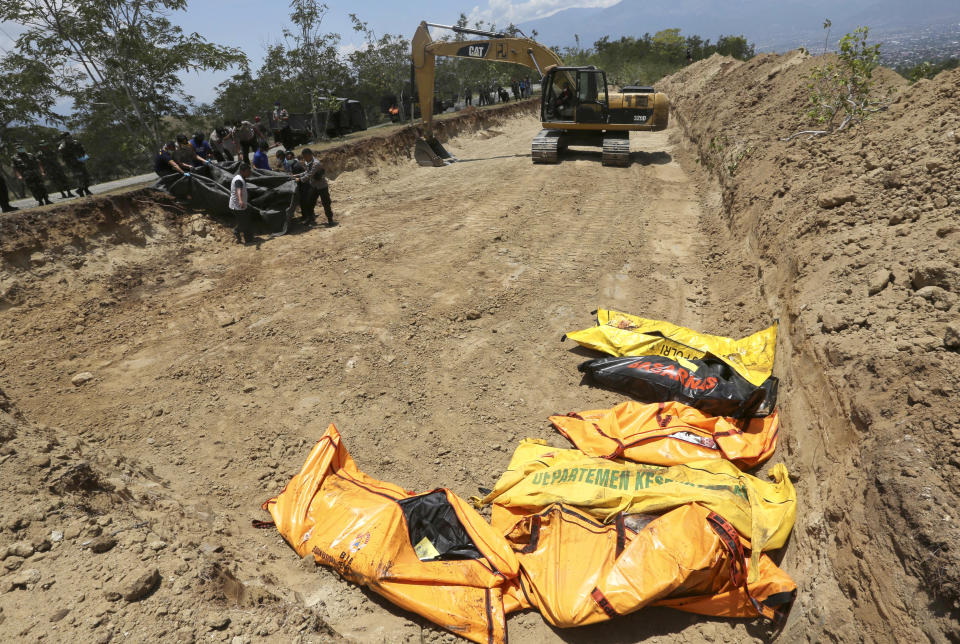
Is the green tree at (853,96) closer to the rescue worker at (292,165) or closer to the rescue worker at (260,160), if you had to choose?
the rescue worker at (292,165)

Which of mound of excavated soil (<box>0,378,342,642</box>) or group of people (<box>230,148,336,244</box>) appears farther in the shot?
group of people (<box>230,148,336,244</box>)

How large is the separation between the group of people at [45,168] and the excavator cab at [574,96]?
32.0 ft

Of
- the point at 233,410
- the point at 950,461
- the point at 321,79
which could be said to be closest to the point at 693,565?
the point at 950,461

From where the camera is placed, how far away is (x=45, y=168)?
31.5 feet

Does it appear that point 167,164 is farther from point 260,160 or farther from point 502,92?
point 502,92

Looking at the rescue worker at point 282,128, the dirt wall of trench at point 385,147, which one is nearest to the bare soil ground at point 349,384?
the dirt wall of trench at point 385,147

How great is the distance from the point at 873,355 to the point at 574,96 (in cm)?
1059

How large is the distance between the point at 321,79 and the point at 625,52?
29.3 m

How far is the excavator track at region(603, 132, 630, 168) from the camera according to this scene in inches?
456

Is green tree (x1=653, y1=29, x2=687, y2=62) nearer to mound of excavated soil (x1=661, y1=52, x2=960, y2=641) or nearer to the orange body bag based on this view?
mound of excavated soil (x1=661, y1=52, x2=960, y2=641)

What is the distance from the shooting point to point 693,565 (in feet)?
8.08

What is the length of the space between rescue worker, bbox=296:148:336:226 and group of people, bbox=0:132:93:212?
430cm

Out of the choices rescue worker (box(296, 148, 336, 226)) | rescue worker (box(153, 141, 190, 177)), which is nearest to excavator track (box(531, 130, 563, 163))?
rescue worker (box(296, 148, 336, 226))

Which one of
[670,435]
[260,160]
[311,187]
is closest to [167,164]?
[260,160]
